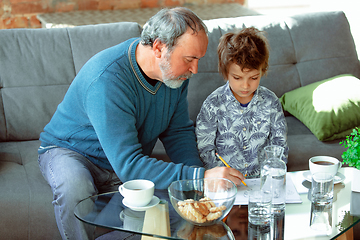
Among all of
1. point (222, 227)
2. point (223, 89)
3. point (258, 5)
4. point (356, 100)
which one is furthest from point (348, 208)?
point (258, 5)

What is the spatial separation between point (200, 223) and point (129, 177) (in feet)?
1.31

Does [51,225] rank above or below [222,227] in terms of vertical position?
below

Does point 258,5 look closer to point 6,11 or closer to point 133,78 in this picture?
point 6,11

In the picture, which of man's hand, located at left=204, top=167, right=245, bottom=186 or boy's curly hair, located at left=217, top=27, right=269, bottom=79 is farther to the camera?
boy's curly hair, located at left=217, top=27, right=269, bottom=79

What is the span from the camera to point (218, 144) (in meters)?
1.82

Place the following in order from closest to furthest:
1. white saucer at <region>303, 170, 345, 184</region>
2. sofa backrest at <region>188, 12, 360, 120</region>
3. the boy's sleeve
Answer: white saucer at <region>303, 170, 345, 184</region>
the boy's sleeve
sofa backrest at <region>188, 12, 360, 120</region>

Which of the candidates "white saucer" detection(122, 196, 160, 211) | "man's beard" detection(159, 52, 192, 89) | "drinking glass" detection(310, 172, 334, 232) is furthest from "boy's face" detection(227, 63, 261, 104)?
"white saucer" detection(122, 196, 160, 211)

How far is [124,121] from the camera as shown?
4.59ft

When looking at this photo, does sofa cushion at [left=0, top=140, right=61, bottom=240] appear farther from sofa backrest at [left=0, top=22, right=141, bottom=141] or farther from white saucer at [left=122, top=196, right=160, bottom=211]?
white saucer at [left=122, top=196, right=160, bottom=211]

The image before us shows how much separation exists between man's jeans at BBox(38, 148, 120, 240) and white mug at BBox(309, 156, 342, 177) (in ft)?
2.63

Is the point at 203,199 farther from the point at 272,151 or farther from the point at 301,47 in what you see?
the point at 301,47

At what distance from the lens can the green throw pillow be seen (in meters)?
2.04

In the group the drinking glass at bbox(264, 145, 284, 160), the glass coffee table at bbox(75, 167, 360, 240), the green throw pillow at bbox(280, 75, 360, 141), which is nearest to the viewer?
the glass coffee table at bbox(75, 167, 360, 240)

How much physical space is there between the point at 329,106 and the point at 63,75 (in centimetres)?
144
